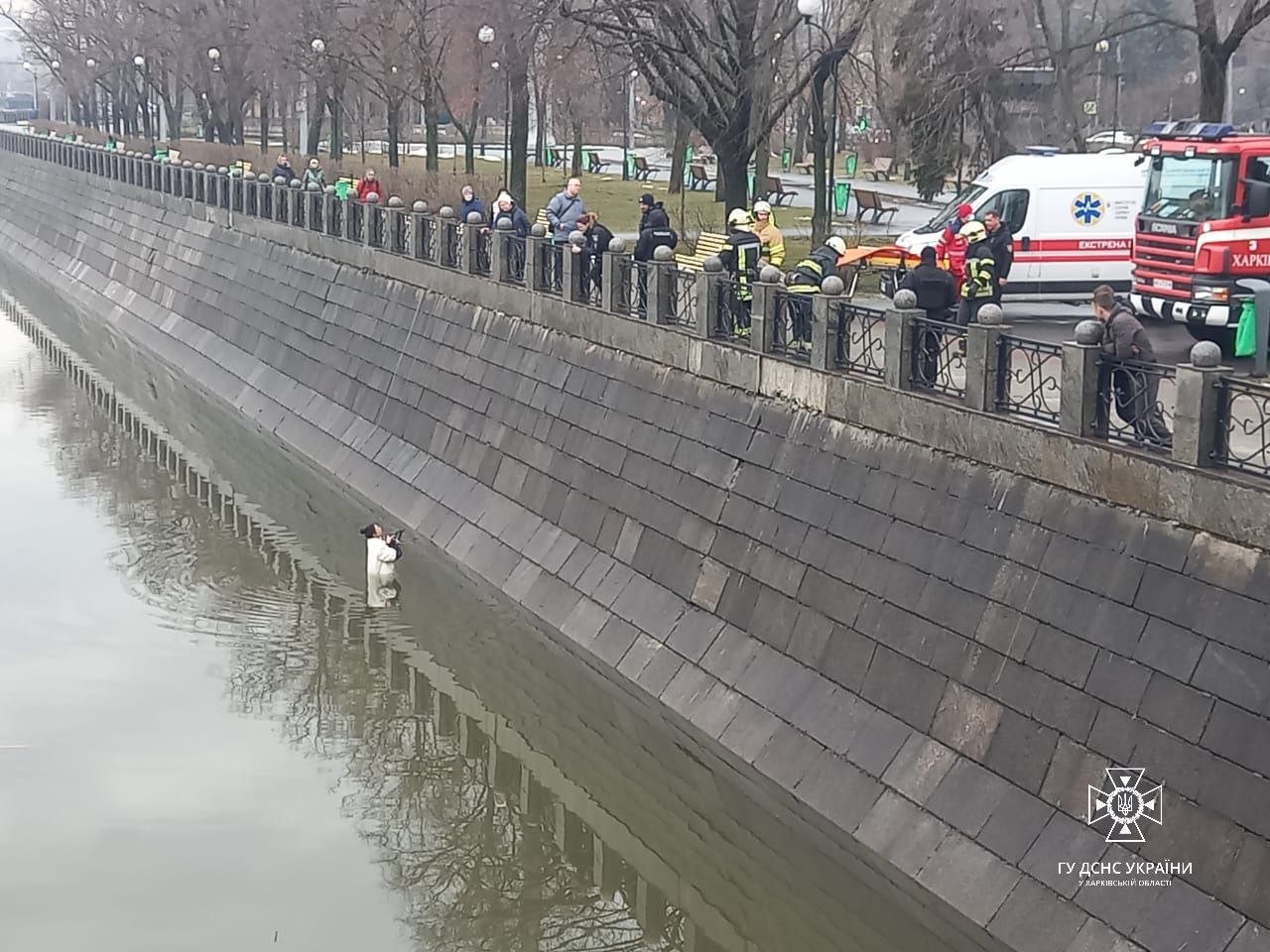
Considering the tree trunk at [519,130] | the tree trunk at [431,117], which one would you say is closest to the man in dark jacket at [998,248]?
the tree trunk at [519,130]

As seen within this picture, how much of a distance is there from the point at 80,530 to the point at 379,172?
73.2 feet

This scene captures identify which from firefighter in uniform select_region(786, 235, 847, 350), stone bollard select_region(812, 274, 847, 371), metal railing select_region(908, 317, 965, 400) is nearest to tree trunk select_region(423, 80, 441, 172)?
firefighter in uniform select_region(786, 235, 847, 350)

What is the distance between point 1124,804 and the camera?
10.7m

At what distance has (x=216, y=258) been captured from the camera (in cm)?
3681

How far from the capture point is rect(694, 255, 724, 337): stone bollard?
56.2 ft

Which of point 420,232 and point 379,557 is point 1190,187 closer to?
point 379,557

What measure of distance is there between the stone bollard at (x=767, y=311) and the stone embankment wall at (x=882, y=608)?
523 mm

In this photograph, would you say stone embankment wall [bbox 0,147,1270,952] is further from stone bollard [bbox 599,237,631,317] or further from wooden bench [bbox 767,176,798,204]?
wooden bench [bbox 767,176,798,204]

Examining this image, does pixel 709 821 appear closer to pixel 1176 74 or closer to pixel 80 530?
pixel 80 530

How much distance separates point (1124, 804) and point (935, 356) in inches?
174

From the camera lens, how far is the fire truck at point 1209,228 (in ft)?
62.4

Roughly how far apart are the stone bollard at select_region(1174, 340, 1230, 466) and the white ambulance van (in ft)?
42.8

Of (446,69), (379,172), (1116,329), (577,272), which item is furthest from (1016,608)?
(446,69)

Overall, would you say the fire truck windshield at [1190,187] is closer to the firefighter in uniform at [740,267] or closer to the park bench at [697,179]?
the firefighter in uniform at [740,267]
